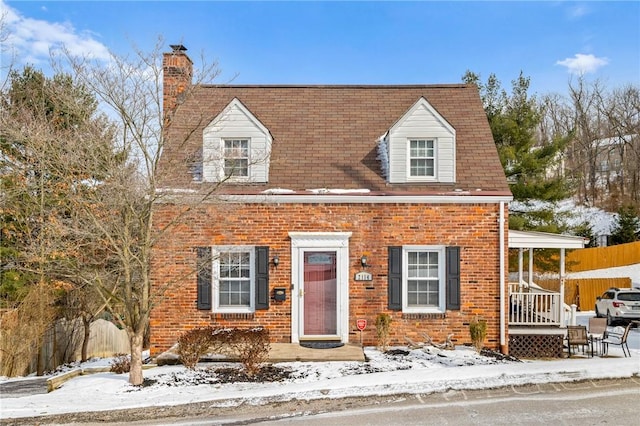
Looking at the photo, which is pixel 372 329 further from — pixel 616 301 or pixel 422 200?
pixel 616 301

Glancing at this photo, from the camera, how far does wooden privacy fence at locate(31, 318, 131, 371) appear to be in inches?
588

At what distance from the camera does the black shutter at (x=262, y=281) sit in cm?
1191

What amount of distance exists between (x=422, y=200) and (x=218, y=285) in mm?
5290

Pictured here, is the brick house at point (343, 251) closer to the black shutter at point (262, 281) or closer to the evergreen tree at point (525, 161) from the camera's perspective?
the black shutter at point (262, 281)

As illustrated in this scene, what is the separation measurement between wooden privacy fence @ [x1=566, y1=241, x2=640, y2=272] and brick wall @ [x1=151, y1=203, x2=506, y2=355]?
84.9 ft

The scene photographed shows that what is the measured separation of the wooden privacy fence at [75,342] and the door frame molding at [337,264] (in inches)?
317

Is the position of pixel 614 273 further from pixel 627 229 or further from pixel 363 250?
pixel 363 250

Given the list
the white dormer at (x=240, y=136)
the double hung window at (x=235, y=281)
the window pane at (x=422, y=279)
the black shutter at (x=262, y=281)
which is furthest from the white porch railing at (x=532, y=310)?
the white dormer at (x=240, y=136)

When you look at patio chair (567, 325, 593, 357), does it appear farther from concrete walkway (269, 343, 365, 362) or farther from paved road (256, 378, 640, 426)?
concrete walkway (269, 343, 365, 362)

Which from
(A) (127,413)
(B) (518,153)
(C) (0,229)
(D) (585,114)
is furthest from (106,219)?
(D) (585,114)

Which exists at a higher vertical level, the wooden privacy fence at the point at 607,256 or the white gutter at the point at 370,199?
the white gutter at the point at 370,199

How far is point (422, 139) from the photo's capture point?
12.4 metres

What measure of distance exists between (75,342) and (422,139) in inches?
498

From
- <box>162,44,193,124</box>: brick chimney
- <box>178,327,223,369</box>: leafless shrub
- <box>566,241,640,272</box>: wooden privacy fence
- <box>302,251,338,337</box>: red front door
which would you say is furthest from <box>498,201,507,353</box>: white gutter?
<box>566,241,640,272</box>: wooden privacy fence
